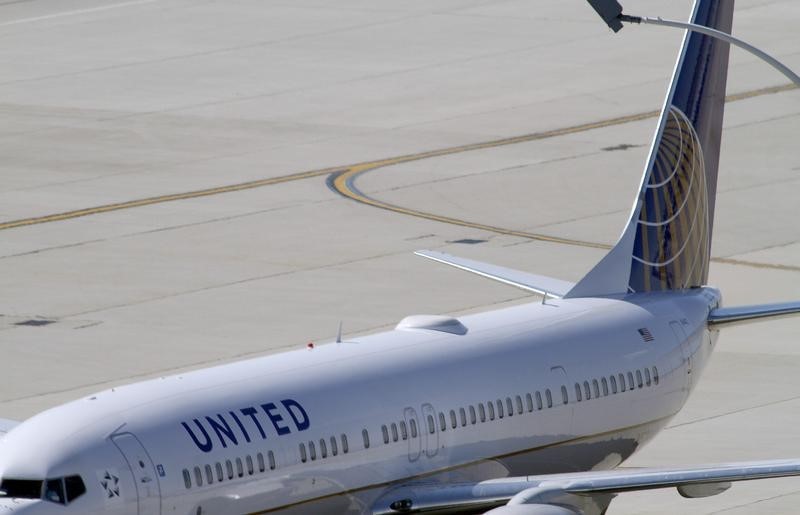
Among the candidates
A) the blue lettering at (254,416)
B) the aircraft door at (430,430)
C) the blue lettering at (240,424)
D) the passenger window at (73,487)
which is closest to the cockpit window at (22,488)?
the passenger window at (73,487)

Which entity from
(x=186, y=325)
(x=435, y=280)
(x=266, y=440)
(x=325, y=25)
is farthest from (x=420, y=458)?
(x=325, y=25)

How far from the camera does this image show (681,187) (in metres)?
35.7

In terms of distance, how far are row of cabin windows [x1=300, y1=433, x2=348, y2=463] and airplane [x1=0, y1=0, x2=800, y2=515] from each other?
0.04m

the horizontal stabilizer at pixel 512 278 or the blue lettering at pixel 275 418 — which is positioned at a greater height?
the horizontal stabilizer at pixel 512 278

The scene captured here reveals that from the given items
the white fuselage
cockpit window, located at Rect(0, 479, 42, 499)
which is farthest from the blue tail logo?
cockpit window, located at Rect(0, 479, 42, 499)

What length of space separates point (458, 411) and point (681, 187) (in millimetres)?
9522

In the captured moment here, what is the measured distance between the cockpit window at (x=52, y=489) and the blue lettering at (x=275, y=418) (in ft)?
11.1

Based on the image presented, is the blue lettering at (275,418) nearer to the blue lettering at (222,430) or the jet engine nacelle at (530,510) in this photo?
the blue lettering at (222,430)

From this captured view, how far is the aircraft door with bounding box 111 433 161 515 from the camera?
23.4 meters

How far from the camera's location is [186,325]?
43.9m

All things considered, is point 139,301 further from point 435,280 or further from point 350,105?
point 350,105

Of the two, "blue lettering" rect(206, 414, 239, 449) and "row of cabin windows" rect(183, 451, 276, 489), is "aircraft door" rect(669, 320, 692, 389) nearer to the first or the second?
"row of cabin windows" rect(183, 451, 276, 489)

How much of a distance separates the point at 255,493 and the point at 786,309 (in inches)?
452

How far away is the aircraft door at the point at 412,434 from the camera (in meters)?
27.3
